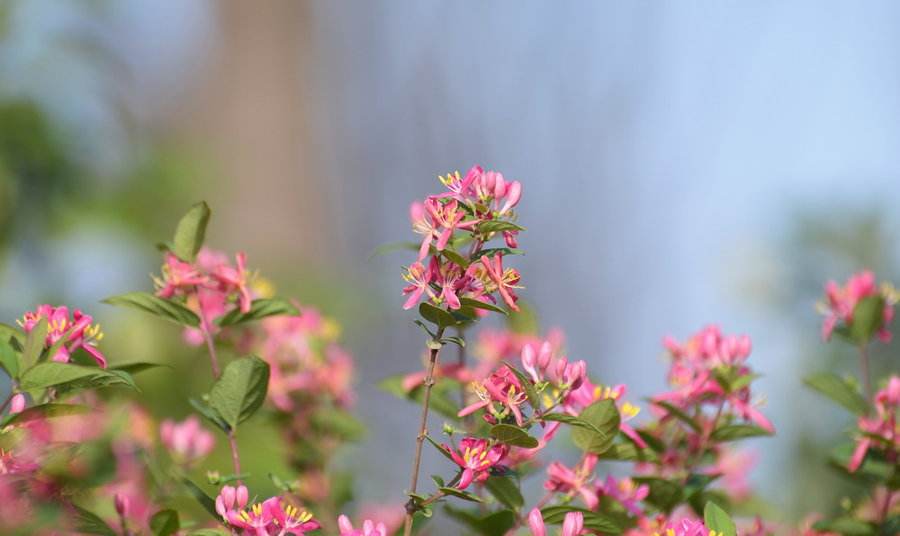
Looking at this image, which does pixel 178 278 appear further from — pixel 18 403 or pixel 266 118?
pixel 266 118

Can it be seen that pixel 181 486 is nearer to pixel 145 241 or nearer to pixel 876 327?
pixel 876 327

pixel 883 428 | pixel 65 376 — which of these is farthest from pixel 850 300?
pixel 65 376

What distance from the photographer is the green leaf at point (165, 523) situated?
724mm

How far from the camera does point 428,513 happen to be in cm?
69

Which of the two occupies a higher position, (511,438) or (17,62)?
(17,62)

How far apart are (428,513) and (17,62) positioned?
1.85 m

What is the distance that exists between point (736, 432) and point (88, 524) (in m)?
0.49

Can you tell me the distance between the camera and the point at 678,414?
856 millimetres

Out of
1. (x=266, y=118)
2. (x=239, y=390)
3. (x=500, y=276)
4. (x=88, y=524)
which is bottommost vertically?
(x=88, y=524)

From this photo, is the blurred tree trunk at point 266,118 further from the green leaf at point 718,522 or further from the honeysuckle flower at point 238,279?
the green leaf at point 718,522

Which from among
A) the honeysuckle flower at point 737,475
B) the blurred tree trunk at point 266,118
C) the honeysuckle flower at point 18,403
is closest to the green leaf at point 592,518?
the honeysuckle flower at point 18,403

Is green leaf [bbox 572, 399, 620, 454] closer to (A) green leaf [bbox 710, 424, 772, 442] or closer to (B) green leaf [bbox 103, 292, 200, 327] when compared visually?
(A) green leaf [bbox 710, 424, 772, 442]

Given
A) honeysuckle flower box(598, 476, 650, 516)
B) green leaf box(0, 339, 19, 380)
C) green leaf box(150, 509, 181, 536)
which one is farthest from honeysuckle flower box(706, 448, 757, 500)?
green leaf box(0, 339, 19, 380)

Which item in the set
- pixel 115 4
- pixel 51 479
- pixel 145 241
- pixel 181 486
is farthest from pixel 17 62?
pixel 51 479
